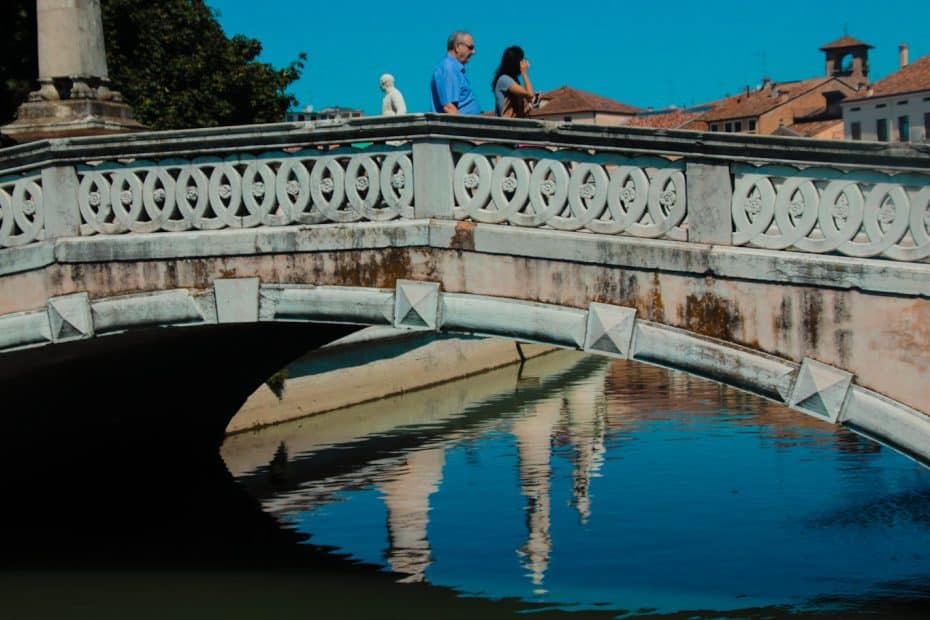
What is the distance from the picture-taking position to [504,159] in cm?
814

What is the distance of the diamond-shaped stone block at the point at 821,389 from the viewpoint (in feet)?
23.2

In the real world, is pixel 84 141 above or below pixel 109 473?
above

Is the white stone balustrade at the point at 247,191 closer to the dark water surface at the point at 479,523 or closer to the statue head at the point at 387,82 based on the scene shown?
the statue head at the point at 387,82

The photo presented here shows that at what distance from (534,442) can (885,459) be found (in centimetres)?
454

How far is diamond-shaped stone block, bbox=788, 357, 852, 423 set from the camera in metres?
7.07

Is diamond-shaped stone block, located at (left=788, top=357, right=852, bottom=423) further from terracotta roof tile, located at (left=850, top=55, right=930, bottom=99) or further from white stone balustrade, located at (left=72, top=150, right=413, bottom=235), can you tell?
terracotta roof tile, located at (left=850, top=55, right=930, bottom=99)

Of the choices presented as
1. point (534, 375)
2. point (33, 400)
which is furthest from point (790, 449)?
point (534, 375)

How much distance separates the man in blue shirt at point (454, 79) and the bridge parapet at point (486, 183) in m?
0.67

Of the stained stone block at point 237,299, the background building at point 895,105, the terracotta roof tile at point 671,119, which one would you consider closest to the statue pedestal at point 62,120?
the stained stone block at point 237,299

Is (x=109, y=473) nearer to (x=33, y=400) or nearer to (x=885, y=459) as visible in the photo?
(x=33, y=400)

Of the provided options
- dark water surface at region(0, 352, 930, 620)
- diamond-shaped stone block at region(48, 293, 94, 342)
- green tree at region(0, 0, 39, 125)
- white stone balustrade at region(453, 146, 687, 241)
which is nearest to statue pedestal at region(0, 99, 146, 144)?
diamond-shaped stone block at region(48, 293, 94, 342)

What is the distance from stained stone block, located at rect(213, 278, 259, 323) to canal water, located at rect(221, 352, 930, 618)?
2916mm

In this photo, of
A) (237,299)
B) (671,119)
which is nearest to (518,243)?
(237,299)

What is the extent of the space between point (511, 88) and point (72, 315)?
2.98 m
